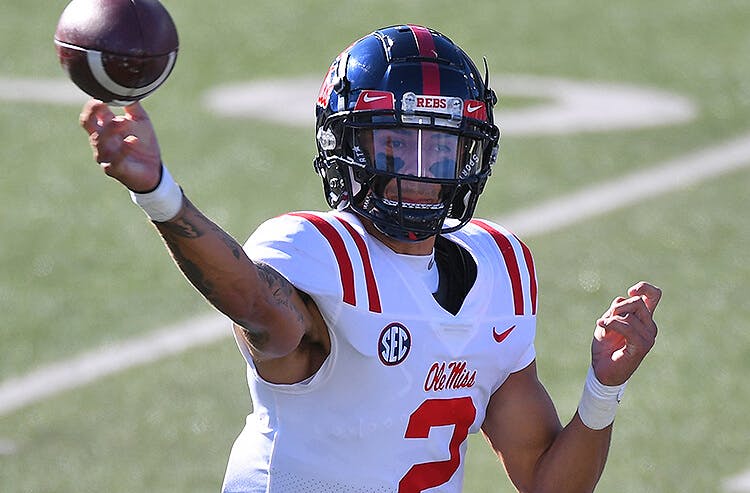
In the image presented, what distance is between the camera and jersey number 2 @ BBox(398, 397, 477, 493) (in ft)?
12.0

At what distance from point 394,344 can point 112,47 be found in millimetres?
969

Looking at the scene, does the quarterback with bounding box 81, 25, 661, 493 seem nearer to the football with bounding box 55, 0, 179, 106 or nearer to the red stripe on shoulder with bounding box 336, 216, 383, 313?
the red stripe on shoulder with bounding box 336, 216, 383, 313

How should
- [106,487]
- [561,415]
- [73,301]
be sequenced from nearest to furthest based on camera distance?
[106,487] → [561,415] → [73,301]

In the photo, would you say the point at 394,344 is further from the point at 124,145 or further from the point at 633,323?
the point at 124,145

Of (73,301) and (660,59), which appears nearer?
(73,301)

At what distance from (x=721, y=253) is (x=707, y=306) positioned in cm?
80

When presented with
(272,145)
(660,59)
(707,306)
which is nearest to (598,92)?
(660,59)

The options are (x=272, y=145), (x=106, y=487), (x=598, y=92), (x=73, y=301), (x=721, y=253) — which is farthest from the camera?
(x=598, y=92)

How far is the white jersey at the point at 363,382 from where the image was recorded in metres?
3.54

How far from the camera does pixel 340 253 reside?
3590 mm

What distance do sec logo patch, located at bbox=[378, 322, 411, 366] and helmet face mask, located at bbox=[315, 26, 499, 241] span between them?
0.24m

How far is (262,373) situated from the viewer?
3.51m

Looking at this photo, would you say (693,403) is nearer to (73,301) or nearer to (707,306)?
(707,306)

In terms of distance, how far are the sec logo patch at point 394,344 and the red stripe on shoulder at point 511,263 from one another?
37 cm
